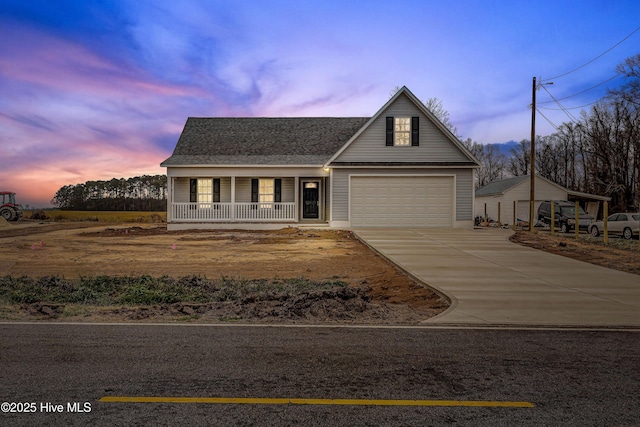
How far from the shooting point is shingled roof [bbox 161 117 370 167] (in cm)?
2597

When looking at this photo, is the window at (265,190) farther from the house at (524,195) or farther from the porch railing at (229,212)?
the house at (524,195)

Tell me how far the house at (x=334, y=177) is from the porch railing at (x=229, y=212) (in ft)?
0.19

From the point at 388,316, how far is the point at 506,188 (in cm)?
3645

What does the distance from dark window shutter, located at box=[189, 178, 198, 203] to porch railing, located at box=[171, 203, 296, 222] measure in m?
0.88

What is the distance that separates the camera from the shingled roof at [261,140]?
26.0 m

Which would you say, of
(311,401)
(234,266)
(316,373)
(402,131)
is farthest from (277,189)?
(311,401)

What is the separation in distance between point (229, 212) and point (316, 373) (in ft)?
71.5

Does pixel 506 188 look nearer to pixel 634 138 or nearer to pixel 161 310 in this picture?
pixel 634 138

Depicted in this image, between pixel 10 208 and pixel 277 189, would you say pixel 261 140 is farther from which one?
pixel 10 208

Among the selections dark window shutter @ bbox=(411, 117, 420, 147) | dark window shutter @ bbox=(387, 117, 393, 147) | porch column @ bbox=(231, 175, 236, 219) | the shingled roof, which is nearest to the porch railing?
porch column @ bbox=(231, 175, 236, 219)

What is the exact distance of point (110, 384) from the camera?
165 inches

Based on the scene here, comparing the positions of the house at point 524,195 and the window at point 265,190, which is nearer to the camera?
the window at point 265,190

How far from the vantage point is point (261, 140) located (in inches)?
1117

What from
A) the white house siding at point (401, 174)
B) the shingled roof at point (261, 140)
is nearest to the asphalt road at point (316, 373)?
the white house siding at point (401, 174)
